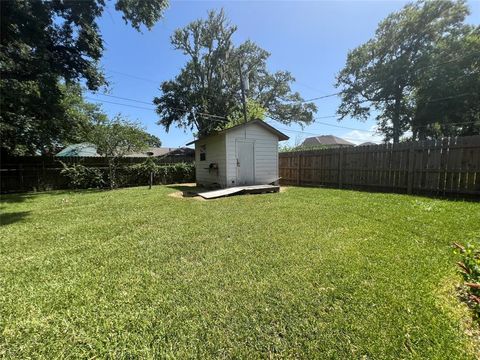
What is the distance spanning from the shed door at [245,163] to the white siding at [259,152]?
167 mm

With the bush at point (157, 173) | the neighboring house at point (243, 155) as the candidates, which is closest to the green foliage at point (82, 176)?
the bush at point (157, 173)

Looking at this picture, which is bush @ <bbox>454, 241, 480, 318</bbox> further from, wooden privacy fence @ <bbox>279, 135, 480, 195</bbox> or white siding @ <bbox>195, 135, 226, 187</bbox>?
white siding @ <bbox>195, 135, 226, 187</bbox>

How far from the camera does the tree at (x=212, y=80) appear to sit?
2220 centimetres

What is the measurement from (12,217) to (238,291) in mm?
6345

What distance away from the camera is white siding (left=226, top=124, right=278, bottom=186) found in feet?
31.1

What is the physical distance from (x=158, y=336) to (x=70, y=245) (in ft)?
8.95

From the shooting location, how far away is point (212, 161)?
10.7 meters

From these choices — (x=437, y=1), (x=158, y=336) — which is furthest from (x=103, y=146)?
(x=437, y=1)

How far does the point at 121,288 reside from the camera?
7.39 feet

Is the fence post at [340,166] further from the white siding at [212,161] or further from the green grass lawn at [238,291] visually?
the green grass lawn at [238,291]

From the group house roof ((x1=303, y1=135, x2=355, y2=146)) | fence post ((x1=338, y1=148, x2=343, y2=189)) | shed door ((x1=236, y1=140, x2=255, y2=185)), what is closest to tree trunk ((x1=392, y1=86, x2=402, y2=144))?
house roof ((x1=303, y1=135, x2=355, y2=146))

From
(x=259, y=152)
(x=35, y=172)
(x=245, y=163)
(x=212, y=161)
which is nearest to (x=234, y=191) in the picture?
(x=245, y=163)

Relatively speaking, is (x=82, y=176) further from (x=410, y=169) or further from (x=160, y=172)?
(x=410, y=169)

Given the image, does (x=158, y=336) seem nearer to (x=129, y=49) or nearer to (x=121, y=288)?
(x=121, y=288)
